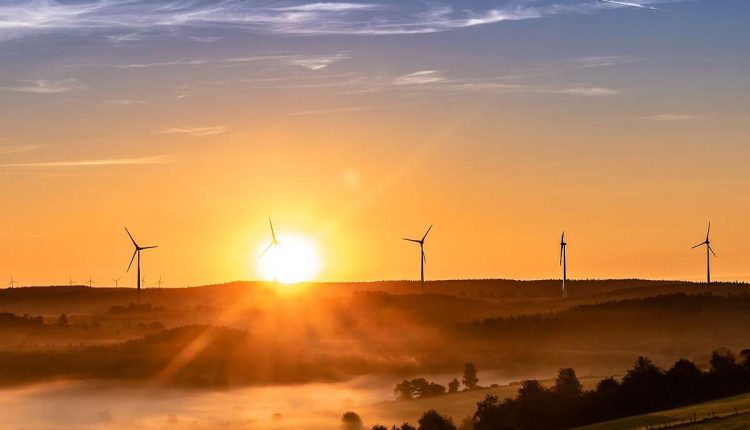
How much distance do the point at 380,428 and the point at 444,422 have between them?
28.4 feet

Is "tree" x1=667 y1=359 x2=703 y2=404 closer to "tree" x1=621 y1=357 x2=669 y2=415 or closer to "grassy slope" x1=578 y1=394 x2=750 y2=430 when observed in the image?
"tree" x1=621 y1=357 x2=669 y2=415

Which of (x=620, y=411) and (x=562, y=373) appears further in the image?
(x=562, y=373)

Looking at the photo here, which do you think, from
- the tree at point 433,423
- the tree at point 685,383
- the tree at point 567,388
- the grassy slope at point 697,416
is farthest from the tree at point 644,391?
the tree at point 433,423

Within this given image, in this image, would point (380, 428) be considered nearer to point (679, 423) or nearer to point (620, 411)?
point (620, 411)

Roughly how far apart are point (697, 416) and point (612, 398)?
26.5 meters

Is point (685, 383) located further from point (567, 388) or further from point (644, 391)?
point (567, 388)

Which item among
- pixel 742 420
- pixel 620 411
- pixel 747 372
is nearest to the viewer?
pixel 742 420

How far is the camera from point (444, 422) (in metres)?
154

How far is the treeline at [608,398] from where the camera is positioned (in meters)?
146

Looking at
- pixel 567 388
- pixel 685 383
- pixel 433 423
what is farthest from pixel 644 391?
pixel 433 423

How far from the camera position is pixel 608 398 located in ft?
486

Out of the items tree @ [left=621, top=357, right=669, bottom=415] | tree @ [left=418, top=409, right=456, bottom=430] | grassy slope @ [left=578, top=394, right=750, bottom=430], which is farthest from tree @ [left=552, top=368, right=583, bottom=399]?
grassy slope @ [left=578, top=394, right=750, bottom=430]

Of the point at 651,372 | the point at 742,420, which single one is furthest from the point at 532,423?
the point at 742,420

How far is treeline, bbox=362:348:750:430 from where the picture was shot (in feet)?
Answer: 479
